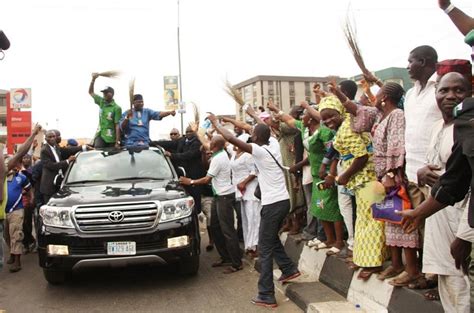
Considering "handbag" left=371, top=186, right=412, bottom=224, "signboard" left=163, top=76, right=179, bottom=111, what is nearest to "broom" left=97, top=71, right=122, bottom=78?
"handbag" left=371, top=186, right=412, bottom=224

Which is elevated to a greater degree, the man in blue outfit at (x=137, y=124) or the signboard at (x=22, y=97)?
the signboard at (x=22, y=97)

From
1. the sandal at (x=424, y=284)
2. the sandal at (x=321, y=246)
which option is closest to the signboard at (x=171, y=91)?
the sandal at (x=321, y=246)

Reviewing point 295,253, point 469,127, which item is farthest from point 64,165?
point 469,127

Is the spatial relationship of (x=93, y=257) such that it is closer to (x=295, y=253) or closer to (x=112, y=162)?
(x=112, y=162)

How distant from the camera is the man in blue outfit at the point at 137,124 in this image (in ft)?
29.9

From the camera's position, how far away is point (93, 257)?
5.59 meters

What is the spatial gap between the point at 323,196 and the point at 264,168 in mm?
894

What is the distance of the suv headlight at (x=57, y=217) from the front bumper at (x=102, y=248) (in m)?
0.07

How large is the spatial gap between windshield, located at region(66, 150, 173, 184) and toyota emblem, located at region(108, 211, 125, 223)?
1156mm

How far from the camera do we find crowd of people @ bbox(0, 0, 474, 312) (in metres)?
3.09

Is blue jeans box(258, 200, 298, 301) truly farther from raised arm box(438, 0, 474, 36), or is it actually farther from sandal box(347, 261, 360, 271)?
raised arm box(438, 0, 474, 36)

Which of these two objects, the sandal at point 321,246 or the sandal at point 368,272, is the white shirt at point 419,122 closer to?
the sandal at point 368,272

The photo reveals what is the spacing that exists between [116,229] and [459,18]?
418cm

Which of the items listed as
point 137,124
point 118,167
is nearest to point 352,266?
point 118,167
